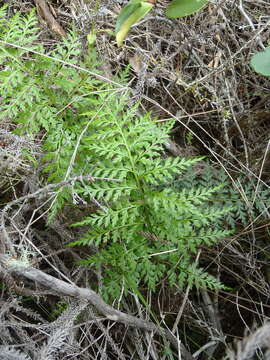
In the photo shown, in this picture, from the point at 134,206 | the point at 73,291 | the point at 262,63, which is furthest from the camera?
the point at 262,63

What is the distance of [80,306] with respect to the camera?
1.60 m

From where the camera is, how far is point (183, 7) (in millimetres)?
2021

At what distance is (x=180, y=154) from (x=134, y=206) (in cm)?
64

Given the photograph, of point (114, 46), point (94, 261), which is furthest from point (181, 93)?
point (94, 261)

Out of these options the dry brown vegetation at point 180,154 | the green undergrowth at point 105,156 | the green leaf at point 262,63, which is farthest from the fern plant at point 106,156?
the green leaf at point 262,63

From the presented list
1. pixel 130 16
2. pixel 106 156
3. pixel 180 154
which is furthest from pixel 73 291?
pixel 130 16

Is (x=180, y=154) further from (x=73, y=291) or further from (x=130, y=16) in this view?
(x=73, y=291)

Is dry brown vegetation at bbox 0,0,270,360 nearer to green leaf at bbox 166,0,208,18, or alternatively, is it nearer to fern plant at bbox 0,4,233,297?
fern plant at bbox 0,4,233,297

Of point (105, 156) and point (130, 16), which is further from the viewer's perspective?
point (130, 16)

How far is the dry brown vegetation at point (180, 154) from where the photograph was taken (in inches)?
74.7

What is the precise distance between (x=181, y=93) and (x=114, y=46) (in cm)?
42

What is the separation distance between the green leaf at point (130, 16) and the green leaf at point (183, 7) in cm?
11

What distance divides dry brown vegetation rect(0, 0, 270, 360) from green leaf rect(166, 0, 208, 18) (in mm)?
241

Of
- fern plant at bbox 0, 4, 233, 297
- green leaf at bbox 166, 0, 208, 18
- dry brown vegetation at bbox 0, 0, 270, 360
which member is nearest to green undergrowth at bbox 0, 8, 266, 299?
fern plant at bbox 0, 4, 233, 297
